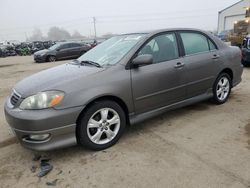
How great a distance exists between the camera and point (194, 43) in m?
4.26

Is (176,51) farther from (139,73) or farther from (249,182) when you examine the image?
(249,182)

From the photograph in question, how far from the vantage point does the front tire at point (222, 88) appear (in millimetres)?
4621

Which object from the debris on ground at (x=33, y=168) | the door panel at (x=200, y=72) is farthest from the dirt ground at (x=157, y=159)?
the door panel at (x=200, y=72)

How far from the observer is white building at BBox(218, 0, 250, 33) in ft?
124

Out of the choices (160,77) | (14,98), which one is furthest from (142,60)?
(14,98)

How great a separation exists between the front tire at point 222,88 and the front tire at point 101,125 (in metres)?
2.20

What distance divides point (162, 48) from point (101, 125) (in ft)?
5.17

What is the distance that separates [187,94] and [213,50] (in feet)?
3.48

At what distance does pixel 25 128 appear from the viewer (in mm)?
2799

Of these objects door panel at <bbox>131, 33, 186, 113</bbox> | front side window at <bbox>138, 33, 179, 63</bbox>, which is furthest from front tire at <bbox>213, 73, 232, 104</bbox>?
front side window at <bbox>138, 33, 179, 63</bbox>

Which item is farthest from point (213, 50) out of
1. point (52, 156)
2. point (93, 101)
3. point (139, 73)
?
point (52, 156)

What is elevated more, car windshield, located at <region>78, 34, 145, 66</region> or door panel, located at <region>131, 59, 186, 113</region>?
car windshield, located at <region>78, 34, 145, 66</region>

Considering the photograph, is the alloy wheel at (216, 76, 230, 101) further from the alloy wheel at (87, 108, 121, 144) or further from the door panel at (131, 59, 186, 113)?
the alloy wheel at (87, 108, 121, 144)

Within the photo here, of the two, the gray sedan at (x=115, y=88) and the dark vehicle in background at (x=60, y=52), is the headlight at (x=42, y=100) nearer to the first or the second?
the gray sedan at (x=115, y=88)
